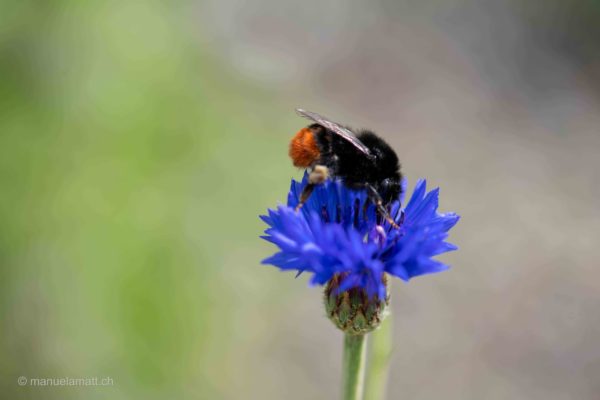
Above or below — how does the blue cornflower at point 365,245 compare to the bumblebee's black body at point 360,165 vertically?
below

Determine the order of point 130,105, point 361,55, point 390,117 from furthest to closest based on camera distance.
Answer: point 361,55 < point 390,117 < point 130,105

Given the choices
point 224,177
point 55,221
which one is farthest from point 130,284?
point 224,177

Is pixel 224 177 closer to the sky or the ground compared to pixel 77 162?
A: closer to the sky

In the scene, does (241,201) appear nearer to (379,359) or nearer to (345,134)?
(379,359)

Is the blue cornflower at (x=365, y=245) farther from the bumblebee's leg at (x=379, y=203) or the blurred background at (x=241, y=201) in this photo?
the blurred background at (x=241, y=201)

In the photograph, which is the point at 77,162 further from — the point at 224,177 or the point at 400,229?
the point at 400,229

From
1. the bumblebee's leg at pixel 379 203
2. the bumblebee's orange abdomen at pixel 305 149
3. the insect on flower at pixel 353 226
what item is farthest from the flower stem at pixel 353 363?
the bumblebee's orange abdomen at pixel 305 149
